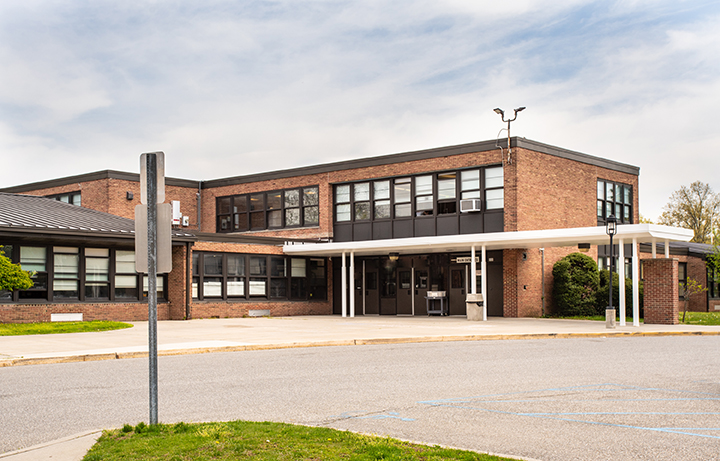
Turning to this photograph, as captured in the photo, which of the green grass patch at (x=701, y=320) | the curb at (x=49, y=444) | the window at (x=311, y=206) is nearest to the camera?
the curb at (x=49, y=444)

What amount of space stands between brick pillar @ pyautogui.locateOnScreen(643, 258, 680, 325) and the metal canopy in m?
0.89

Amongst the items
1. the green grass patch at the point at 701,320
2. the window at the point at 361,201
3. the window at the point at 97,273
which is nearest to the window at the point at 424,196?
the window at the point at 361,201

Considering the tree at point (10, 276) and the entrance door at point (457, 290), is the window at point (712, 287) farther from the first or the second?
the tree at point (10, 276)

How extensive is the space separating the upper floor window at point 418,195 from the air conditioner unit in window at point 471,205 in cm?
30

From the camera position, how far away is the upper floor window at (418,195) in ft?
101

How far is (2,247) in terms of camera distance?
23.6 m

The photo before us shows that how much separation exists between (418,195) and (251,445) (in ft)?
88.5

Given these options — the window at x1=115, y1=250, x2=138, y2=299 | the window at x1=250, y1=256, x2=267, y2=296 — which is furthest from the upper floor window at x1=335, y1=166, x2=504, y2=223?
the window at x1=115, y1=250, x2=138, y2=299

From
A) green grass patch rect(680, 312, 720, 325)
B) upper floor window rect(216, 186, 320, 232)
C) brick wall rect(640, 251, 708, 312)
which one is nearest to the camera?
green grass patch rect(680, 312, 720, 325)

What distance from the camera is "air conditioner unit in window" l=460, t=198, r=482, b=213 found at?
30547mm

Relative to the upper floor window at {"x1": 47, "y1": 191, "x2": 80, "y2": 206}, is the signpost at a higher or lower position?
lower

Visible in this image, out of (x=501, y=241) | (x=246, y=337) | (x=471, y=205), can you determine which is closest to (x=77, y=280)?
(x=246, y=337)

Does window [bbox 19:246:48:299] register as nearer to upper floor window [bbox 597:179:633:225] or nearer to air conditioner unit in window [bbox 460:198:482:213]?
air conditioner unit in window [bbox 460:198:482:213]

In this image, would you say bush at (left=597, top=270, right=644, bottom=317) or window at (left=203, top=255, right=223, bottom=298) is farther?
window at (left=203, top=255, right=223, bottom=298)
